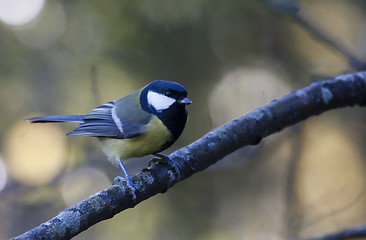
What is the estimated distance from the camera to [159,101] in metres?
2.15

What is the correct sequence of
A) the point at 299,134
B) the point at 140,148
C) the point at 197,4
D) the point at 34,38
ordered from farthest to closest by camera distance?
the point at 34,38 → the point at 197,4 → the point at 299,134 → the point at 140,148

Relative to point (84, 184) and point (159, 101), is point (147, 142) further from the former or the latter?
point (84, 184)

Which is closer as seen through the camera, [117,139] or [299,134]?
[117,139]

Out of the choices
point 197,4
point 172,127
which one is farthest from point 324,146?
point 172,127

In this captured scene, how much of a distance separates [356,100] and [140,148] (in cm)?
121

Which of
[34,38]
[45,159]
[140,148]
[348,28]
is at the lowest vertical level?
[140,148]

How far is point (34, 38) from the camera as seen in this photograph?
498 cm

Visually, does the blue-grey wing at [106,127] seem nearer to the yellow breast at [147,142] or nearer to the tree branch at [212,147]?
the yellow breast at [147,142]

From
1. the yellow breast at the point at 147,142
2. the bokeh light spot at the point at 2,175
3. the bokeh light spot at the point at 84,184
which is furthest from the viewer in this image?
the bokeh light spot at the point at 84,184

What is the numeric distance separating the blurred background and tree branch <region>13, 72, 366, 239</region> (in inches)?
40.4

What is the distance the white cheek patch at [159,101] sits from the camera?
211cm

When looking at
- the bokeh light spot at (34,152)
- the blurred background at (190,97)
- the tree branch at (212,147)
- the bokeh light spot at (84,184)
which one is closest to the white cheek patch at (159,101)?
the tree branch at (212,147)

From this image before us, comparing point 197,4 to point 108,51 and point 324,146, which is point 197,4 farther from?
point 324,146

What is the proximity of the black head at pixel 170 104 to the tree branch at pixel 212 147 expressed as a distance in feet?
0.50
